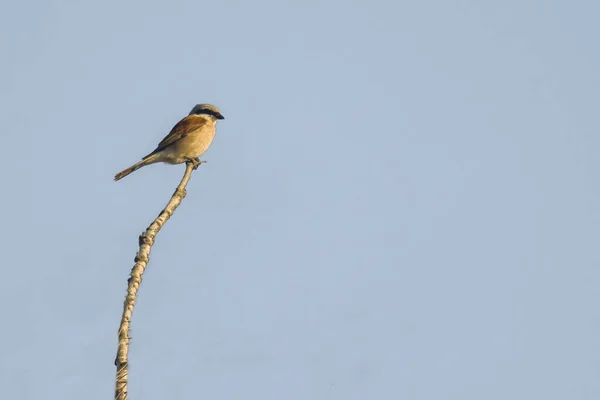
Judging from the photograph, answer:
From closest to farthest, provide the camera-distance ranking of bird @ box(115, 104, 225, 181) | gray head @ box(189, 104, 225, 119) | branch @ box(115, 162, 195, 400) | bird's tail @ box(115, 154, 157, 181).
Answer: branch @ box(115, 162, 195, 400), bird's tail @ box(115, 154, 157, 181), bird @ box(115, 104, 225, 181), gray head @ box(189, 104, 225, 119)

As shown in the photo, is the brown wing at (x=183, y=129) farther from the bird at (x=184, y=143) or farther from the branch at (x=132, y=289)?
the branch at (x=132, y=289)

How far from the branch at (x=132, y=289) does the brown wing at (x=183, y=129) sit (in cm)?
713

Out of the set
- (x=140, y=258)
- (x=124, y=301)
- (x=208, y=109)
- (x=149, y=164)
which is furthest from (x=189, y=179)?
(x=208, y=109)

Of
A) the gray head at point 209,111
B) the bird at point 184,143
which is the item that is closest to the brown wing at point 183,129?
the bird at point 184,143

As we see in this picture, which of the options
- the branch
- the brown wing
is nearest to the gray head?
the brown wing

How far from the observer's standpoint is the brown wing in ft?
47.9

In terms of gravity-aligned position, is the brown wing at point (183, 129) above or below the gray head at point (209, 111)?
below

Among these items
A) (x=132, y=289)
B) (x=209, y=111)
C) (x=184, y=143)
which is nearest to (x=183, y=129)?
(x=184, y=143)

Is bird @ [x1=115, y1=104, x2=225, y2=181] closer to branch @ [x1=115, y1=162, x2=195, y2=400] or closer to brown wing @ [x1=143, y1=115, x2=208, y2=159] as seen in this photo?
brown wing @ [x1=143, y1=115, x2=208, y2=159]

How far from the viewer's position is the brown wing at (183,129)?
14609 mm

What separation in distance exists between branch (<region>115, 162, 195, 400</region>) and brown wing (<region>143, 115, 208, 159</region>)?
281 inches

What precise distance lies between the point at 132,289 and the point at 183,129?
8.82m

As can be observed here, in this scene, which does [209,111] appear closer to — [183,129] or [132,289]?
[183,129]

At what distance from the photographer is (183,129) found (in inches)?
585
